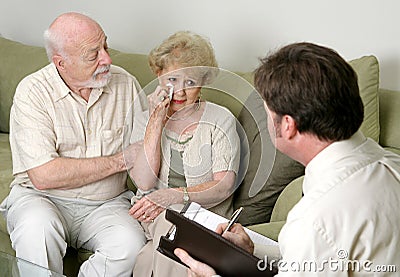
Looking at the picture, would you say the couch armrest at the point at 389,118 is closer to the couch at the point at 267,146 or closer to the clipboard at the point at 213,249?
the couch at the point at 267,146

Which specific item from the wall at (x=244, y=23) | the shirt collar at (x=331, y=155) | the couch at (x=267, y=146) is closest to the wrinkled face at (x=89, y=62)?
the couch at (x=267, y=146)

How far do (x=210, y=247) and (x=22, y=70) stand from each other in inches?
74.6

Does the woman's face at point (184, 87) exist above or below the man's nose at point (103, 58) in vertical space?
below

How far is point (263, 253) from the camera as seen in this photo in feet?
6.20

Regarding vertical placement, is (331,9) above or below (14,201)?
above

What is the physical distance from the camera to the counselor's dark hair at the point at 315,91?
4.69ft

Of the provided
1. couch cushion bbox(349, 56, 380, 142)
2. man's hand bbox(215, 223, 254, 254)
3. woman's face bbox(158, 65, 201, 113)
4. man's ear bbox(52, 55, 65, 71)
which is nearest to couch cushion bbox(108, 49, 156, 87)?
man's ear bbox(52, 55, 65, 71)

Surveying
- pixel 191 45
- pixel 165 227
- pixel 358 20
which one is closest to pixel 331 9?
pixel 358 20

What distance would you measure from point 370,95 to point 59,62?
1.04 metres

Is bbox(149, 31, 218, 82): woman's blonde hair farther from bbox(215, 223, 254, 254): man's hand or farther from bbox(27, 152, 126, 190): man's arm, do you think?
bbox(215, 223, 254, 254): man's hand

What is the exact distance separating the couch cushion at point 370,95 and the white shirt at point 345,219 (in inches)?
35.0

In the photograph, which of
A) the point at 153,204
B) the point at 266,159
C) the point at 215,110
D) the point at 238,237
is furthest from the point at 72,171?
the point at 238,237

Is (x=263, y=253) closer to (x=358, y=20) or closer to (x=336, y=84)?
(x=336, y=84)

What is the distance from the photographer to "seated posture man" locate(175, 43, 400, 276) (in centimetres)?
137
